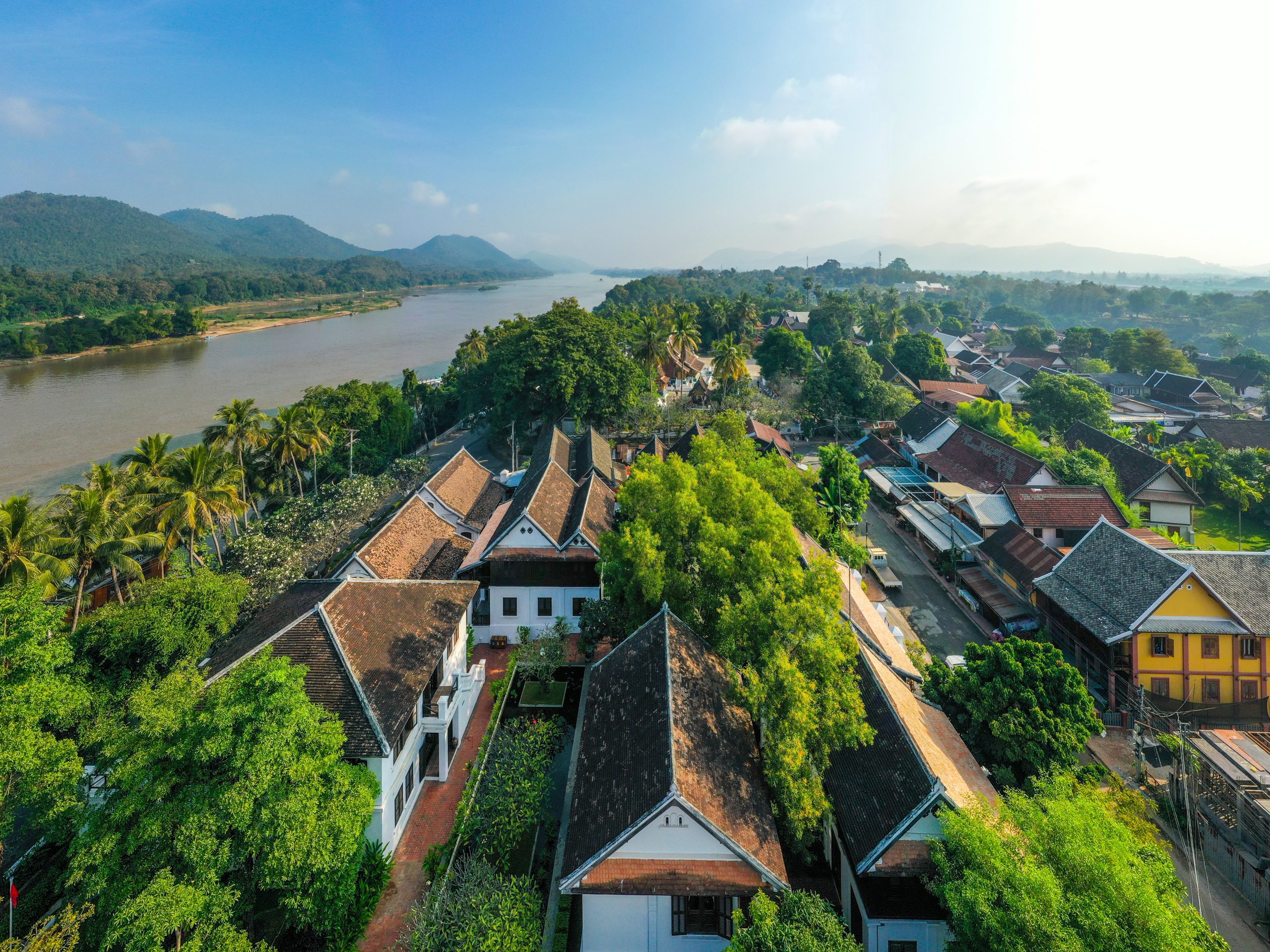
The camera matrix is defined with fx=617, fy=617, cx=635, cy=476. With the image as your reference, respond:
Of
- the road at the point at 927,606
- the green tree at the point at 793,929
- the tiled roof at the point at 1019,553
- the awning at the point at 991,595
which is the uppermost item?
the green tree at the point at 793,929

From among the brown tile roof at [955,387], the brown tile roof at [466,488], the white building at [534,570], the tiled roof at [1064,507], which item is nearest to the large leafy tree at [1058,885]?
the white building at [534,570]

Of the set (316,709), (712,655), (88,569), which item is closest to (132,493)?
(88,569)

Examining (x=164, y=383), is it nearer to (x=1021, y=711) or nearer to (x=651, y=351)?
(x=651, y=351)

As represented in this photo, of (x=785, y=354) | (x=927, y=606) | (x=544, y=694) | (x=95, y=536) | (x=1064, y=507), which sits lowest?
(x=927, y=606)

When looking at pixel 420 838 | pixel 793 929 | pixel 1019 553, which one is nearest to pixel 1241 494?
pixel 1019 553

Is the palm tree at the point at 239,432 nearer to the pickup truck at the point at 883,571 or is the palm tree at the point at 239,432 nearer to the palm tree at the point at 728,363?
the pickup truck at the point at 883,571

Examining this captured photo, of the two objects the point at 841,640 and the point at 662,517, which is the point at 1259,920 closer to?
the point at 841,640

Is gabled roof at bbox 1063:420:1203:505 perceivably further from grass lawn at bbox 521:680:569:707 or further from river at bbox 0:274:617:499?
river at bbox 0:274:617:499

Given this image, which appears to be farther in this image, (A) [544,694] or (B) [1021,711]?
(A) [544,694]
